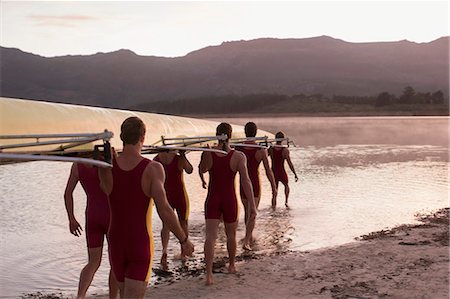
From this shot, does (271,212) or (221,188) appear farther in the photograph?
(271,212)

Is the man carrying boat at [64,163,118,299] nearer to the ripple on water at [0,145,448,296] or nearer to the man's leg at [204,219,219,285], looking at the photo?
the man's leg at [204,219,219,285]

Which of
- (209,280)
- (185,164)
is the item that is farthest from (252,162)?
(209,280)

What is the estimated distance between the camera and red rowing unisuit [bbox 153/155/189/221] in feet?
24.9

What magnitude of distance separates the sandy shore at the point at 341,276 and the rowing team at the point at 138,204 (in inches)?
15.3

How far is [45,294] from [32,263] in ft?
5.09

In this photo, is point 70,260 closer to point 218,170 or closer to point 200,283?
point 200,283

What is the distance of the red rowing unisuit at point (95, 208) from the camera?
5.54m

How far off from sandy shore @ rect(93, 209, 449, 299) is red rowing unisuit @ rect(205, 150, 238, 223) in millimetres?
Answer: 844

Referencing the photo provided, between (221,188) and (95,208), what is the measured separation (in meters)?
1.70

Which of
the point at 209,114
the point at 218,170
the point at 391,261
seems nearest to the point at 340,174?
the point at 391,261

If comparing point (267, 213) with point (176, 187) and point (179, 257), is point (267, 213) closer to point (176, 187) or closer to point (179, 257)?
point (179, 257)

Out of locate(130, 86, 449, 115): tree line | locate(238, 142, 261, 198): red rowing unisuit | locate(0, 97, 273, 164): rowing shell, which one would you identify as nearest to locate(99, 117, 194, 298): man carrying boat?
locate(0, 97, 273, 164): rowing shell

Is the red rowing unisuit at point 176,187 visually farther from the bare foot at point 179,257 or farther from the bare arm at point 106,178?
the bare arm at point 106,178

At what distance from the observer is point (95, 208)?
5559mm
